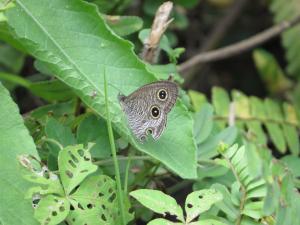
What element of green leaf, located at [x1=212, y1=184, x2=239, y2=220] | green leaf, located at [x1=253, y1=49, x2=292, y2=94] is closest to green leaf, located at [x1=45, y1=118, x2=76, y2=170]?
green leaf, located at [x1=212, y1=184, x2=239, y2=220]

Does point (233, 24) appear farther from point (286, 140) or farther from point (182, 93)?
point (182, 93)

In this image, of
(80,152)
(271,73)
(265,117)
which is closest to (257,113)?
(265,117)

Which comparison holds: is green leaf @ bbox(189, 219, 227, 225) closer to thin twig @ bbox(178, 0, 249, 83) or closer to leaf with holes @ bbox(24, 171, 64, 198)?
leaf with holes @ bbox(24, 171, 64, 198)

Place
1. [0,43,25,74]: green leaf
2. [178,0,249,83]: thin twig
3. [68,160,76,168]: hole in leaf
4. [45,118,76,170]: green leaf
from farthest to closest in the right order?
1. [178,0,249,83]: thin twig
2. [0,43,25,74]: green leaf
3. [45,118,76,170]: green leaf
4. [68,160,76,168]: hole in leaf

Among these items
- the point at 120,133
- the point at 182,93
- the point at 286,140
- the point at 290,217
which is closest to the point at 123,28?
the point at 182,93

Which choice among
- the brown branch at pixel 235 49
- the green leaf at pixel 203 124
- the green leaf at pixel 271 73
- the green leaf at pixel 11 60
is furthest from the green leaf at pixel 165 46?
the green leaf at pixel 271 73
